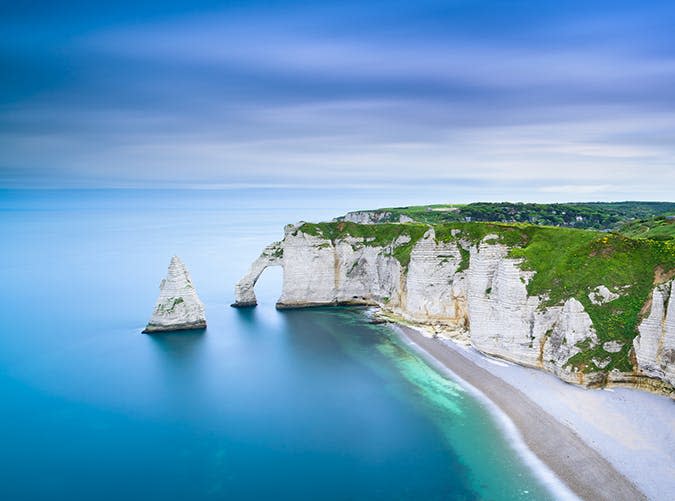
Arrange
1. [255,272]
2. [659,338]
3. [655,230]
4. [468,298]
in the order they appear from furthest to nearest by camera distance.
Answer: [255,272] → [655,230] → [468,298] → [659,338]

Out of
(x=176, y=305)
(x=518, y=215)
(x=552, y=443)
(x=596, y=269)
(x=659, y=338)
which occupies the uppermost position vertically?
(x=518, y=215)

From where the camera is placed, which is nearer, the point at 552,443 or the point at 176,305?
the point at 552,443

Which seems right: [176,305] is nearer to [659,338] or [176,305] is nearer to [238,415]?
[238,415]

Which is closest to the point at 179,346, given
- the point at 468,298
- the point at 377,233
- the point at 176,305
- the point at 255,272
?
the point at 176,305

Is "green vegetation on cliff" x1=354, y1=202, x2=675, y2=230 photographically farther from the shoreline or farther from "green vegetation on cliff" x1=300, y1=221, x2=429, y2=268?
the shoreline

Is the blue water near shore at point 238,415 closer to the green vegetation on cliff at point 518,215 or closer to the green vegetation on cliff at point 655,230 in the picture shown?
the green vegetation on cliff at point 655,230

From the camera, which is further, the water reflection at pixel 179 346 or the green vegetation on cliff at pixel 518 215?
the green vegetation on cliff at pixel 518 215

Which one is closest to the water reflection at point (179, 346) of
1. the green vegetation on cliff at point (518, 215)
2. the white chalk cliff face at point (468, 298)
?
the white chalk cliff face at point (468, 298)

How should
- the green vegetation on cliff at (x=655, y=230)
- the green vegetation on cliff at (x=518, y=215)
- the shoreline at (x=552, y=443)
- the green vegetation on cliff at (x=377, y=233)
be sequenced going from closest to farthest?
the shoreline at (x=552, y=443) → the green vegetation on cliff at (x=655, y=230) → the green vegetation on cliff at (x=377, y=233) → the green vegetation on cliff at (x=518, y=215)
